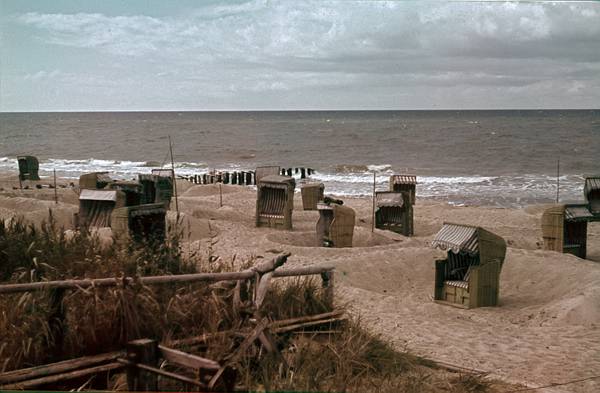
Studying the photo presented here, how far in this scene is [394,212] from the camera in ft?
47.0

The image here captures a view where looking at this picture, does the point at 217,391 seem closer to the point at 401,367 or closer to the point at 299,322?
the point at 299,322

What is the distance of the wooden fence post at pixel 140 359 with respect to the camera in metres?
4.30

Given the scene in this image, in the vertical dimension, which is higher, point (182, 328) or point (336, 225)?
point (182, 328)

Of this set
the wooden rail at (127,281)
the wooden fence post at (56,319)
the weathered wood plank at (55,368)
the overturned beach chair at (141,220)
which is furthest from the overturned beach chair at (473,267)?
the wooden fence post at (56,319)

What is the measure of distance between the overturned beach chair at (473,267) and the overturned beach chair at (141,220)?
151 inches

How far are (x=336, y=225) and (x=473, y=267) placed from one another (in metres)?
3.68

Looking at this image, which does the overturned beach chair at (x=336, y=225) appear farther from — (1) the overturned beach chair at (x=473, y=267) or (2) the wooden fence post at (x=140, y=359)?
(2) the wooden fence post at (x=140, y=359)

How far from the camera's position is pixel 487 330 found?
7.84m

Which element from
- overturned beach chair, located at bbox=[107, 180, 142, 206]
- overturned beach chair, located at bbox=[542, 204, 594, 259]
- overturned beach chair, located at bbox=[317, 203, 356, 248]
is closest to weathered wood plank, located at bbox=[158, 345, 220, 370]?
overturned beach chair, located at bbox=[317, 203, 356, 248]

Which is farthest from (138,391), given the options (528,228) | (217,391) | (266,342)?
(528,228)

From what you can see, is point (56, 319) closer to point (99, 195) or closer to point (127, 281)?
point (127, 281)

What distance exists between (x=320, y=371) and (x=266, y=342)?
0.46 meters

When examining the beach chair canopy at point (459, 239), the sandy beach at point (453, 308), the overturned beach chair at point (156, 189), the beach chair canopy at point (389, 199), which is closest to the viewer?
the sandy beach at point (453, 308)

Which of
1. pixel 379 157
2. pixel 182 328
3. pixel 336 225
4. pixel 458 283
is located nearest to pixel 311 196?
pixel 336 225
